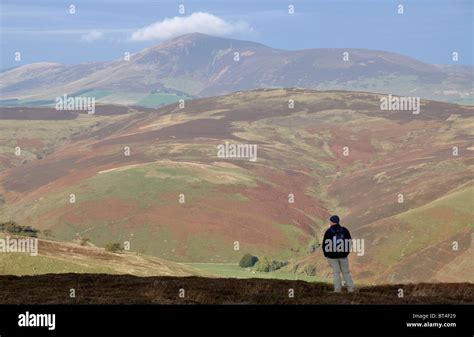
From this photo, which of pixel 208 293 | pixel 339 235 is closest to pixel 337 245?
pixel 339 235

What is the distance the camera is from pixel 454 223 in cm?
16138

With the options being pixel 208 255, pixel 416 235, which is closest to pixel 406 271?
pixel 416 235

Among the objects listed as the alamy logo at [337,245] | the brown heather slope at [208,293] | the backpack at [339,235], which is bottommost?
the brown heather slope at [208,293]

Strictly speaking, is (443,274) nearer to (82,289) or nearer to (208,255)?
(208,255)

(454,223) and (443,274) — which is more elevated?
(454,223)

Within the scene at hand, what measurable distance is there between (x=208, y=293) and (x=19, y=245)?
159 ft

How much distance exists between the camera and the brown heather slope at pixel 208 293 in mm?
32438
